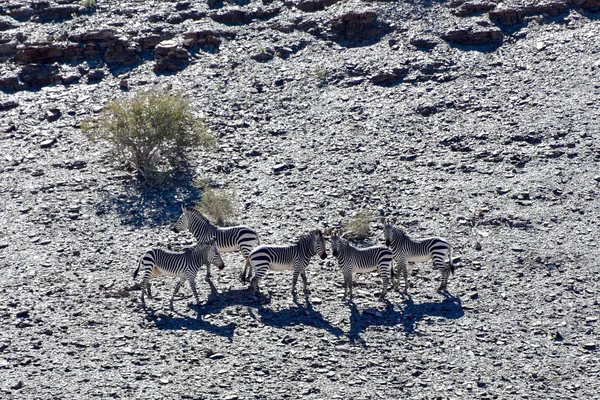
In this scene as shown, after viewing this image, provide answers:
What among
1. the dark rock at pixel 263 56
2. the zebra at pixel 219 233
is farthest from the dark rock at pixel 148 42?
the zebra at pixel 219 233

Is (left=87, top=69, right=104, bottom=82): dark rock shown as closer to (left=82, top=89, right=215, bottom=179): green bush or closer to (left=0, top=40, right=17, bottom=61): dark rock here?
(left=0, top=40, right=17, bottom=61): dark rock

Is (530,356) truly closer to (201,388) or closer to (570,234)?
(570,234)

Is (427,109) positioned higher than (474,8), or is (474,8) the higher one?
(474,8)

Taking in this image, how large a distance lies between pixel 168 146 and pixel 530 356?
46.1 ft

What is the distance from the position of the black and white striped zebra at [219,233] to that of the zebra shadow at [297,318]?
7.28 ft

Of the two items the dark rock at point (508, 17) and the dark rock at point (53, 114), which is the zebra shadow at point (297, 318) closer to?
the dark rock at point (53, 114)

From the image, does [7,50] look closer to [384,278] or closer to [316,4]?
[316,4]

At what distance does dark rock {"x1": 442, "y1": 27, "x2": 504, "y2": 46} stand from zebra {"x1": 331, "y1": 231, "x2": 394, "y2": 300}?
1478 cm

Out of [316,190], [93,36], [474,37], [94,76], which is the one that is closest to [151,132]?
[316,190]

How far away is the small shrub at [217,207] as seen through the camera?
2341 cm

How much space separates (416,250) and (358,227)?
86.7 inches

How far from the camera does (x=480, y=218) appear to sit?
2278 centimetres

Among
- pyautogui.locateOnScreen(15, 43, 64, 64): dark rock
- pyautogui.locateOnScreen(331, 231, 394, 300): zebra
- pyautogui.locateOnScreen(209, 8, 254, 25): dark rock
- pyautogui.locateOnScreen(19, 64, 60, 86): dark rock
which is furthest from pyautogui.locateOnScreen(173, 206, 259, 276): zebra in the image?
pyautogui.locateOnScreen(209, 8, 254, 25): dark rock

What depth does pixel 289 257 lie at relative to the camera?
65.8 ft
